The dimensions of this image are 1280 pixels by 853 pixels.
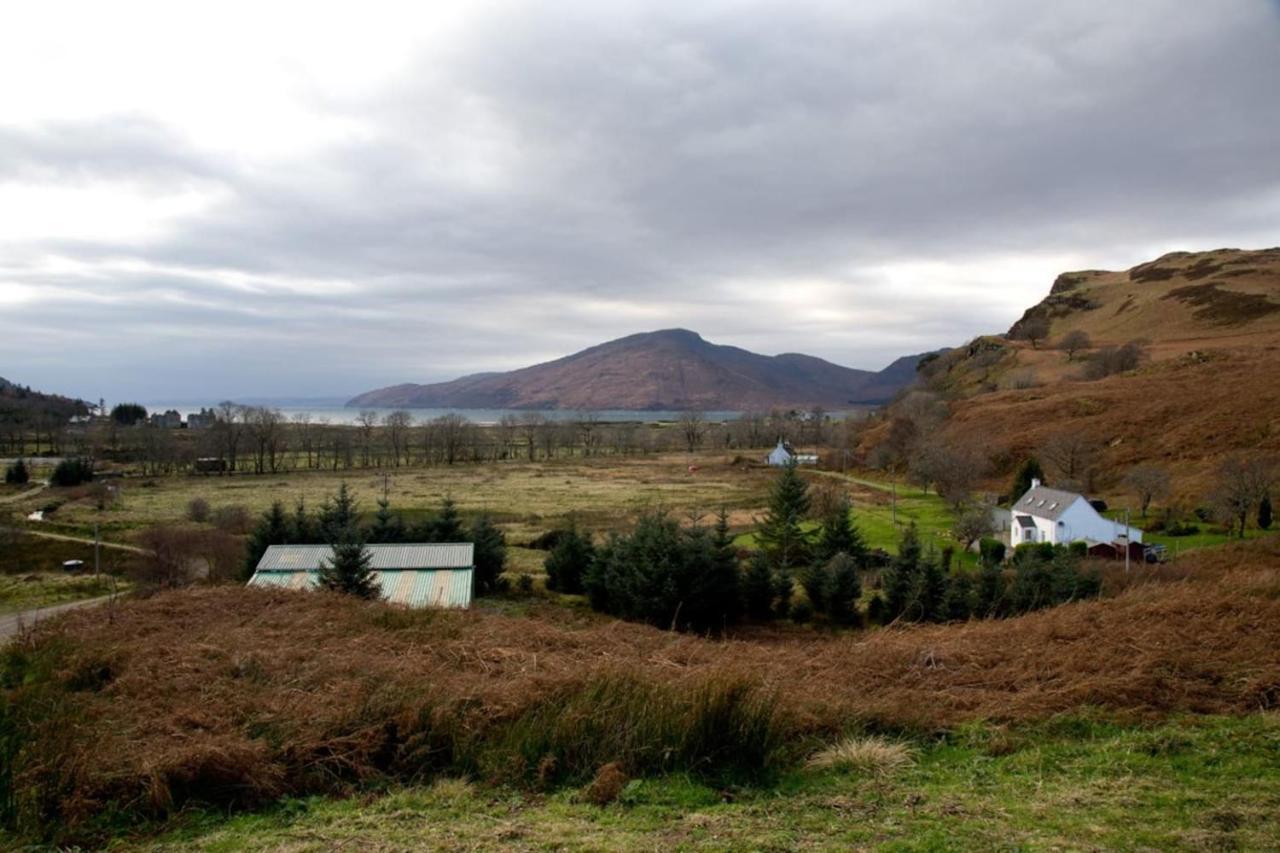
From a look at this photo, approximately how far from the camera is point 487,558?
1214 inches

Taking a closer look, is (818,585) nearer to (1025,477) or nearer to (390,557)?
(390,557)

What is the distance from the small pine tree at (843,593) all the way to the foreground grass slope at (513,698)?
1647 centimetres

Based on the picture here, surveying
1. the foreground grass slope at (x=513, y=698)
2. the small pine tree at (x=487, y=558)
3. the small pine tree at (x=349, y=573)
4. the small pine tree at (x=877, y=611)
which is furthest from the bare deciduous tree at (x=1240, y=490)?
the small pine tree at (x=349, y=573)

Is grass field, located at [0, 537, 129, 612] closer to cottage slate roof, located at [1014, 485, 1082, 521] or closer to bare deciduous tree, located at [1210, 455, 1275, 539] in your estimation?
cottage slate roof, located at [1014, 485, 1082, 521]

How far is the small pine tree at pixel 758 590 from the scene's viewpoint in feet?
89.3

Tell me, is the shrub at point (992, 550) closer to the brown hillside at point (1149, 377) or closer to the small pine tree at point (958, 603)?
the small pine tree at point (958, 603)

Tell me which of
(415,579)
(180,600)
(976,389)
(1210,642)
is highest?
(976,389)

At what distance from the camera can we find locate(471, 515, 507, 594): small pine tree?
30.7 metres

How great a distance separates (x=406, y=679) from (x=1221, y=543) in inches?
1495

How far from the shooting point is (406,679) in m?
7.10

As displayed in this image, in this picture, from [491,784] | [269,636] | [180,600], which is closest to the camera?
[491,784]

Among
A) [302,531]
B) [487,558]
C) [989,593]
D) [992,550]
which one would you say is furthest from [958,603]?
[302,531]

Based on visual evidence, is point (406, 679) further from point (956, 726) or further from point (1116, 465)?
point (1116, 465)

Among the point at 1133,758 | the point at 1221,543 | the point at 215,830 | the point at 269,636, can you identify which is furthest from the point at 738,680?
the point at 1221,543
